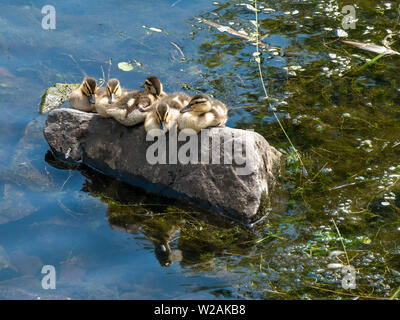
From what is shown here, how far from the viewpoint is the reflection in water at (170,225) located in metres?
5.89

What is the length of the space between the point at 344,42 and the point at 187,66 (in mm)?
2536

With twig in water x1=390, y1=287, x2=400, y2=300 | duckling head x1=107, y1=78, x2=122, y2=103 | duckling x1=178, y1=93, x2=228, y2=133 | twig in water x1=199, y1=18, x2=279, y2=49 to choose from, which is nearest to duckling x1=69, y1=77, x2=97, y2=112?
duckling head x1=107, y1=78, x2=122, y2=103

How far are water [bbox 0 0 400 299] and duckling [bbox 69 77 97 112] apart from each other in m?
0.74

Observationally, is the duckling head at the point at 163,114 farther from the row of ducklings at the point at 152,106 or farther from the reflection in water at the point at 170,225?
the reflection in water at the point at 170,225

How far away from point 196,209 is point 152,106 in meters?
1.26

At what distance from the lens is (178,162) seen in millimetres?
6582

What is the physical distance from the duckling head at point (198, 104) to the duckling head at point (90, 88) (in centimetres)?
132

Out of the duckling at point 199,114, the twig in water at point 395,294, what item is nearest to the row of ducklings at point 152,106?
the duckling at point 199,114

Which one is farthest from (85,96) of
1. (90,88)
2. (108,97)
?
(108,97)

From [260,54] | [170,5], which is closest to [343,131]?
[260,54]

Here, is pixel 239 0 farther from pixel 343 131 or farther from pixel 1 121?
pixel 1 121

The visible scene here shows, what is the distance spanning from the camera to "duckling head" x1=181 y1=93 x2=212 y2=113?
6270mm

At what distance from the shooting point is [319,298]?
5277mm

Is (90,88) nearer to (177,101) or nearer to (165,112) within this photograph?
(177,101)
